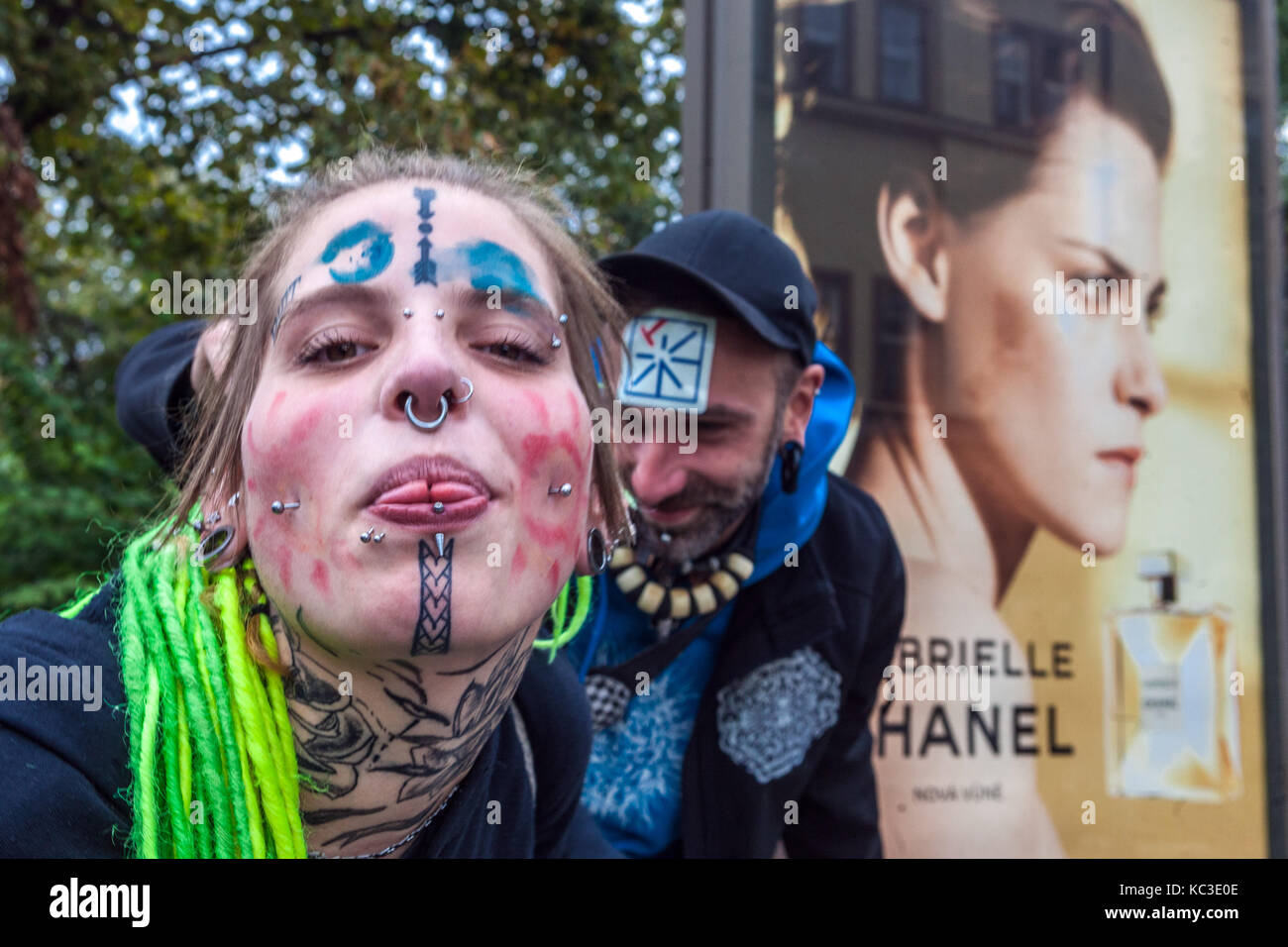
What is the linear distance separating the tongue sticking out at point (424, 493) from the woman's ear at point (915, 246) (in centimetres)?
289

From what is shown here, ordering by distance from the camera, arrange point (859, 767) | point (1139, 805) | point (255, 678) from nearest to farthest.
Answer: point (255, 678) → point (859, 767) → point (1139, 805)

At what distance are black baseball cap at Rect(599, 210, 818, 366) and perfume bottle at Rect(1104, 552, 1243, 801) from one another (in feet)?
7.15

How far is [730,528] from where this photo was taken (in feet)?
9.34

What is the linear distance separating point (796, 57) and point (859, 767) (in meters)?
2.25

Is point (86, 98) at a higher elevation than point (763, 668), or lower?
higher

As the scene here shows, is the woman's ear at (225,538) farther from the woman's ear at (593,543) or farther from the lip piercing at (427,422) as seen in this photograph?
the woman's ear at (593,543)

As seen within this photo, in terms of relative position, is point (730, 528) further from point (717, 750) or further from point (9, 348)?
point (9, 348)

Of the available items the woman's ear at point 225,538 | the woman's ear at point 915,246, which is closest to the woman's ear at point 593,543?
the woman's ear at point 225,538

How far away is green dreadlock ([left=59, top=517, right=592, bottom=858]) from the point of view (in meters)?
1.49

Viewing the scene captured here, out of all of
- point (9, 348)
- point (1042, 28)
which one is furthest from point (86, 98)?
point (1042, 28)

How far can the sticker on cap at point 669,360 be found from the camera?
2648 mm

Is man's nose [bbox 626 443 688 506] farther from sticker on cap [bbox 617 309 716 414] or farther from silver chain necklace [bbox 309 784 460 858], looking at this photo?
silver chain necklace [bbox 309 784 460 858]

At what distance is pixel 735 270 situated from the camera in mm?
2822

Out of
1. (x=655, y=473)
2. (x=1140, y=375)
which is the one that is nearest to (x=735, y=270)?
(x=655, y=473)
